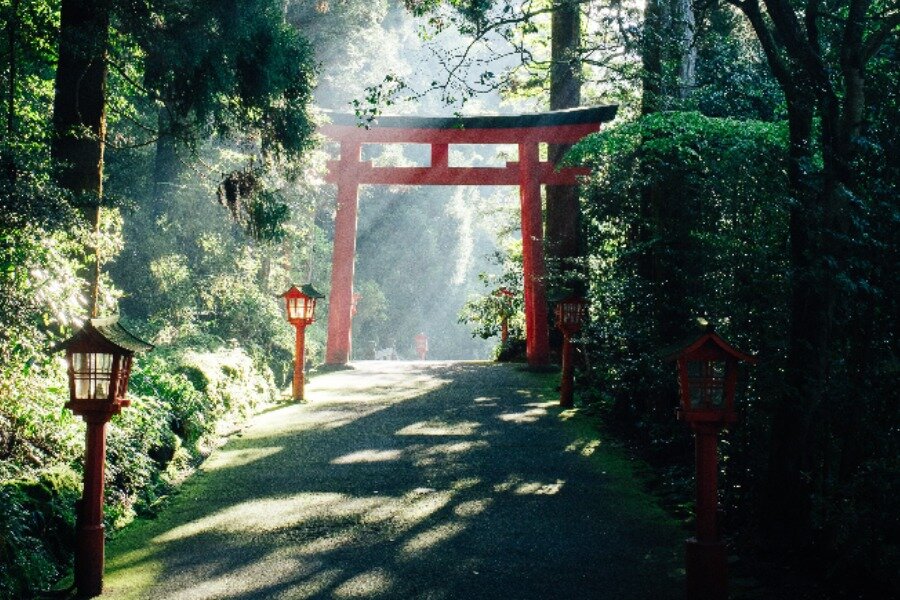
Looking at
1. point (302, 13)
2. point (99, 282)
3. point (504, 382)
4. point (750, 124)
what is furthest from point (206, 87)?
point (302, 13)

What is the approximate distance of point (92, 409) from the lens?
4.77 metres

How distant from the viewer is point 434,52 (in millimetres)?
10078

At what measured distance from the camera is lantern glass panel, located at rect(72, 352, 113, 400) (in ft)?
15.5

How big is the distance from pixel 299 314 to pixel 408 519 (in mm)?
5710

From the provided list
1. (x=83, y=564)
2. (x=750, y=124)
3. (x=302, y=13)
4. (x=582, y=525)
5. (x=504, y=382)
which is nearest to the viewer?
(x=83, y=564)

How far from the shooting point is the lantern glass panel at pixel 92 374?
15.5 ft

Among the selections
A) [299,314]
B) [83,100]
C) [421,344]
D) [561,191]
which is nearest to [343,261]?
[561,191]

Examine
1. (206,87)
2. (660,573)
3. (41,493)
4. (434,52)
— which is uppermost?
(434,52)

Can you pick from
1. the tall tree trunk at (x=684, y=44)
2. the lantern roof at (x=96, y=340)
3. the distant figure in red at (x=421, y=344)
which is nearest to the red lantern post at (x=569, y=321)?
the tall tree trunk at (x=684, y=44)

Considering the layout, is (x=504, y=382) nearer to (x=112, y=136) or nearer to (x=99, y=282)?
(x=99, y=282)

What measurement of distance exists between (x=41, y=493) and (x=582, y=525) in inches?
144

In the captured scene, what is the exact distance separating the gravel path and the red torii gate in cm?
490

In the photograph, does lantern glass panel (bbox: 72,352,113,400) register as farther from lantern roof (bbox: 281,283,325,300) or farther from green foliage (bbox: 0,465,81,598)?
lantern roof (bbox: 281,283,325,300)

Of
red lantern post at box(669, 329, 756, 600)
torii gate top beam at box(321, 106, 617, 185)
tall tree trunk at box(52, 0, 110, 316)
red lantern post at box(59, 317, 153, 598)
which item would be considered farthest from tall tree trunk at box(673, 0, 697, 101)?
red lantern post at box(59, 317, 153, 598)
